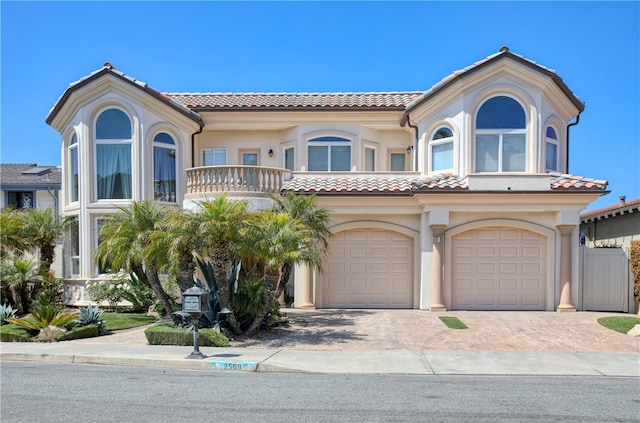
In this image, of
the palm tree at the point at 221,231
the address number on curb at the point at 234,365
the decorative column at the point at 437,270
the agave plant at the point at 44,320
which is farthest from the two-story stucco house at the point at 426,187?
the address number on curb at the point at 234,365

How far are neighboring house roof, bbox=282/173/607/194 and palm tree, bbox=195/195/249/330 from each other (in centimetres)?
439

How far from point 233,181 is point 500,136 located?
28.0ft

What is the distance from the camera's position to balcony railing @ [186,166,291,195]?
1380 centimetres

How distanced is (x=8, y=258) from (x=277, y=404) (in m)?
12.9

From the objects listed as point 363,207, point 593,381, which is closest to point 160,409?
point 593,381

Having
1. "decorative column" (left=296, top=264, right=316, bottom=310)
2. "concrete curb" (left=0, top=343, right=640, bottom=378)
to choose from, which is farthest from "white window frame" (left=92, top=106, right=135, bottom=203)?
"concrete curb" (left=0, top=343, right=640, bottom=378)

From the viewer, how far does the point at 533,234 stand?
14.2m

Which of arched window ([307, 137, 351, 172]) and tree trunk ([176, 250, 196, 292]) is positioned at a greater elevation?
arched window ([307, 137, 351, 172])

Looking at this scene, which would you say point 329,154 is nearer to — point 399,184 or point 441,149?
point 399,184

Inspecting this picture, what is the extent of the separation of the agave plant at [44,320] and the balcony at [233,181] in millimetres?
4827

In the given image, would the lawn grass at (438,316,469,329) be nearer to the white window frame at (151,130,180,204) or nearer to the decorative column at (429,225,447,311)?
the decorative column at (429,225,447,311)

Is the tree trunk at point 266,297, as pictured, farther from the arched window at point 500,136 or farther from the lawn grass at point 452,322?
the arched window at point 500,136

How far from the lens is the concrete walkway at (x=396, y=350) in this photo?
26.7 feet

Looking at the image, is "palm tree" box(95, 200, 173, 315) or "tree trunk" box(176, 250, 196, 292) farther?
"palm tree" box(95, 200, 173, 315)
